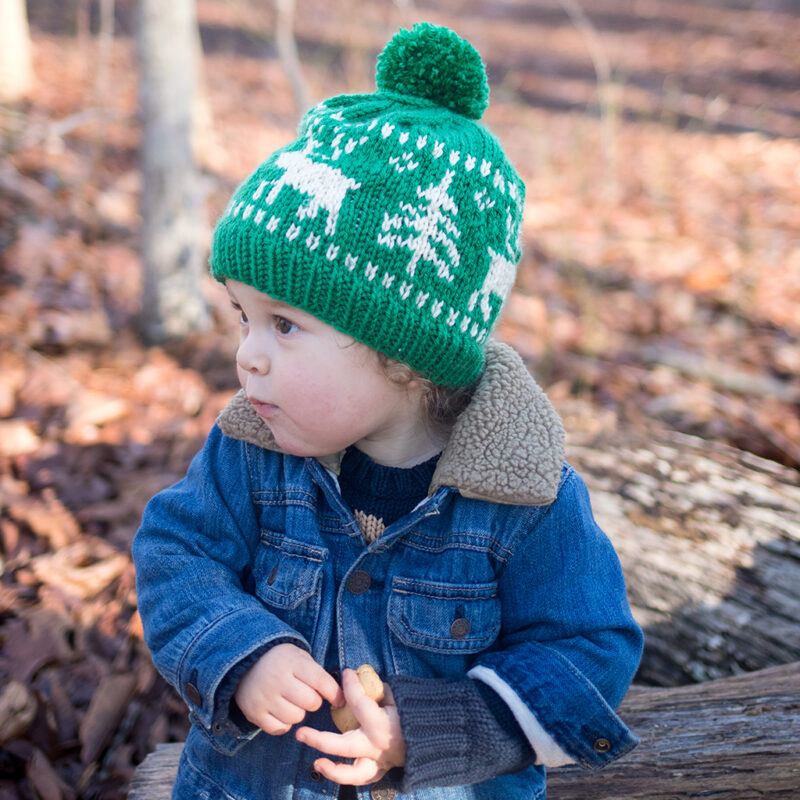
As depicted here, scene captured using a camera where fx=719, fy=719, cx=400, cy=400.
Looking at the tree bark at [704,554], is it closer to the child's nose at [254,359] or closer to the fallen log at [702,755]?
the fallen log at [702,755]

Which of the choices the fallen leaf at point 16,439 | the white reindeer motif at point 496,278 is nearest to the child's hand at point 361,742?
the white reindeer motif at point 496,278

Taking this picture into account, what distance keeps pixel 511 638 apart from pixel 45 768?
1428 mm

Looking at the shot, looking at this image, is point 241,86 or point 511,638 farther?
point 241,86

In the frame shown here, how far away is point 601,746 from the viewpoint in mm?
1459

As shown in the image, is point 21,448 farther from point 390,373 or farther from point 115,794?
point 390,373

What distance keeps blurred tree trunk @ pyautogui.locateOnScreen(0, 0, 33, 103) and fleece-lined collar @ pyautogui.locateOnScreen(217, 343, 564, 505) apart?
6.84 m

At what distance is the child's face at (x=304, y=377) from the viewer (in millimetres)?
1540

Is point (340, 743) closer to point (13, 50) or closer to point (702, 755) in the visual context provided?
point (702, 755)

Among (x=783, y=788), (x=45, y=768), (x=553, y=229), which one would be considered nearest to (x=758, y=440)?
(x=783, y=788)

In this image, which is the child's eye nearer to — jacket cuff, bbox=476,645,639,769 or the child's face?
the child's face

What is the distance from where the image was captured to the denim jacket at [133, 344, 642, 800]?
1498 millimetres

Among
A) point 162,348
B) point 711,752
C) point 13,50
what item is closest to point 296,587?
point 711,752

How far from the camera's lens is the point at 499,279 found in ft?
5.50

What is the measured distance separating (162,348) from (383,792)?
306 cm
